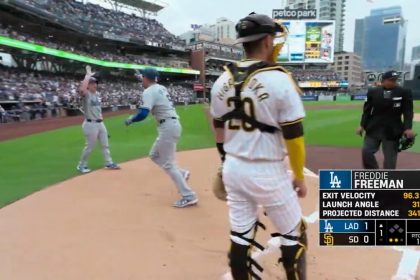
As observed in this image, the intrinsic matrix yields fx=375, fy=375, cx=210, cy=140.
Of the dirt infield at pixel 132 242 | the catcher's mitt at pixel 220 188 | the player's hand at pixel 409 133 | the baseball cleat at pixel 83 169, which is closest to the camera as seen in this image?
the catcher's mitt at pixel 220 188

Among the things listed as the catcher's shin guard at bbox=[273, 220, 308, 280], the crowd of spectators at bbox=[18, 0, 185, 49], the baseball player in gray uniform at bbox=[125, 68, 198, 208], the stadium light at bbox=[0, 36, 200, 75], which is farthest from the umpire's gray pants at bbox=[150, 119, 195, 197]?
the crowd of spectators at bbox=[18, 0, 185, 49]

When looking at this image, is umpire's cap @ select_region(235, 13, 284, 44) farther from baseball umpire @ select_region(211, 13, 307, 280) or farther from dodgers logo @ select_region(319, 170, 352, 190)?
dodgers logo @ select_region(319, 170, 352, 190)

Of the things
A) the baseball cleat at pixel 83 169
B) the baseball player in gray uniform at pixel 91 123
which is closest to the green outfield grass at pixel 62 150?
the baseball cleat at pixel 83 169

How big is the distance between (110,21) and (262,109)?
55137 mm

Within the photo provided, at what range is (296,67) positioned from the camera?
77.3m

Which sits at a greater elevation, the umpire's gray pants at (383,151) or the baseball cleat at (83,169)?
the umpire's gray pants at (383,151)

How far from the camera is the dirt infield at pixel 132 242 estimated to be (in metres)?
3.30

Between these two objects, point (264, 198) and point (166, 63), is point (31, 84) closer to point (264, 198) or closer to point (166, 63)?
point (264, 198)

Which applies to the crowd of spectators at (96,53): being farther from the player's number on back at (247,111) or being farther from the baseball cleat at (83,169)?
the player's number on back at (247,111)

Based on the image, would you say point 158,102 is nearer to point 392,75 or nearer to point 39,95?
point 392,75

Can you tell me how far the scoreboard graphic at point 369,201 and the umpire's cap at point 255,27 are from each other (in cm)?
133

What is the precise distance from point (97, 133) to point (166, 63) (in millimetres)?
56975

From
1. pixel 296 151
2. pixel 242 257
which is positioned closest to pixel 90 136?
pixel 242 257

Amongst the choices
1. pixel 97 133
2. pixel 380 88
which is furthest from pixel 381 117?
pixel 97 133
